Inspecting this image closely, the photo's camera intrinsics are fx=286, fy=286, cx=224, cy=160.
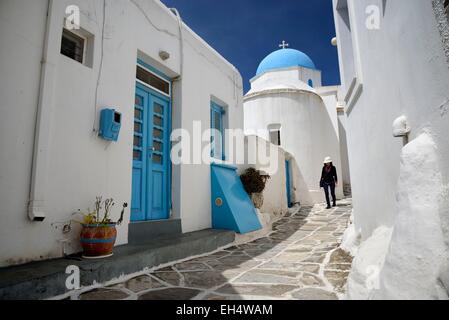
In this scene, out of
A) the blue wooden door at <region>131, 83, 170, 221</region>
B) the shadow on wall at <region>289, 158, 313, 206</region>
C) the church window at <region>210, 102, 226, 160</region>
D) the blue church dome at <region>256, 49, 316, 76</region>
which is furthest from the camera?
the blue church dome at <region>256, 49, 316, 76</region>

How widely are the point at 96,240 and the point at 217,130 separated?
187 inches

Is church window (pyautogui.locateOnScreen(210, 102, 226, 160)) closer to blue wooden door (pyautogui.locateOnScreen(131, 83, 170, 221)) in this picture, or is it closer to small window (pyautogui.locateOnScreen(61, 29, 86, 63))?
blue wooden door (pyautogui.locateOnScreen(131, 83, 170, 221))

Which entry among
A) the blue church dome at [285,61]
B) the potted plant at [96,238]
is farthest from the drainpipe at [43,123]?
the blue church dome at [285,61]

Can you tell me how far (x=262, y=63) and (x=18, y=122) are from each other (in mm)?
20224

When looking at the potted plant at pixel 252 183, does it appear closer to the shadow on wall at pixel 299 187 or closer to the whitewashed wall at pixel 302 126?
the shadow on wall at pixel 299 187

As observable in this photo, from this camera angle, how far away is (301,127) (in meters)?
14.1

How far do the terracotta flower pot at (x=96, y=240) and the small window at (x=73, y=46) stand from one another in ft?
7.77

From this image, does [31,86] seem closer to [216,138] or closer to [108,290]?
[108,290]

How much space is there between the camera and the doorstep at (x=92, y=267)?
2445 millimetres

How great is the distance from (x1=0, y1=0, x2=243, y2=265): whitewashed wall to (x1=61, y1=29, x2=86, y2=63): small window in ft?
0.68

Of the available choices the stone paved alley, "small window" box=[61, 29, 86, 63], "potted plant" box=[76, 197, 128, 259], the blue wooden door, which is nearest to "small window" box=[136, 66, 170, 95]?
the blue wooden door

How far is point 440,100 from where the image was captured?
1.99m

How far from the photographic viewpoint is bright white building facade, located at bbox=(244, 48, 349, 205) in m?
13.4

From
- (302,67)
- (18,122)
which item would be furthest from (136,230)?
(302,67)
